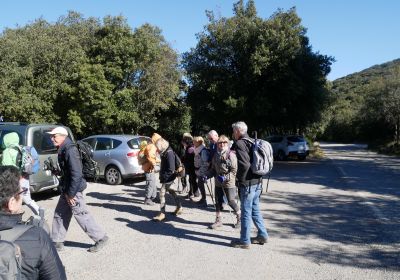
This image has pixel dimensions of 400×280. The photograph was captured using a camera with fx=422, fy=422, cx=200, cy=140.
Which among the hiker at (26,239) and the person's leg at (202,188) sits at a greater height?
the hiker at (26,239)

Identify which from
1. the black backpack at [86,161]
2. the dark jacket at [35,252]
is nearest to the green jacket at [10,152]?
the black backpack at [86,161]

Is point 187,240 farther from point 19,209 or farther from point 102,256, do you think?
point 19,209

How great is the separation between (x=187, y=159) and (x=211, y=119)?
569 inches

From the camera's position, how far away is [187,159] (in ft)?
35.3

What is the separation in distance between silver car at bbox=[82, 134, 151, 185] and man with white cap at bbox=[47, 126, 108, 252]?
6.79 m

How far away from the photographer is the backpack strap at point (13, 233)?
2.35m

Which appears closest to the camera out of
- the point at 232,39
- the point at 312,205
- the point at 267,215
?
the point at 267,215

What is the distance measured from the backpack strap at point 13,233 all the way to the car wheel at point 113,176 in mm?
10926

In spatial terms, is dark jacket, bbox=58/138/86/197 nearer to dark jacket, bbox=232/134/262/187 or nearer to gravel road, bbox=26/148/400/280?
gravel road, bbox=26/148/400/280

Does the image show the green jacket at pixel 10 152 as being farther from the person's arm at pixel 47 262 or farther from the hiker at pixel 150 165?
the person's arm at pixel 47 262

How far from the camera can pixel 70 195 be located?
5.84 metres

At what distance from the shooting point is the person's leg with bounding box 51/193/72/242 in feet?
20.5

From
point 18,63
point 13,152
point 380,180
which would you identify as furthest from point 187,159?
point 18,63

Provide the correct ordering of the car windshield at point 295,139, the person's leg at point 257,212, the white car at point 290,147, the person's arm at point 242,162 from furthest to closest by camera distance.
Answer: the car windshield at point 295,139 → the white car at point 290,147 → the person's leg at point 257,212 → the person's arm at point 242,162
